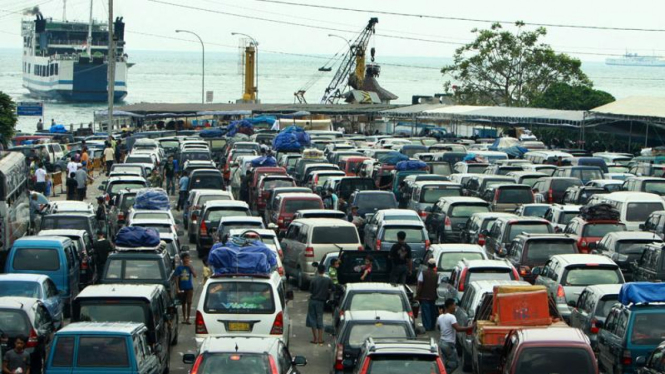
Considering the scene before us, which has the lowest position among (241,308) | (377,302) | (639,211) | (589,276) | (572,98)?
(241,308)

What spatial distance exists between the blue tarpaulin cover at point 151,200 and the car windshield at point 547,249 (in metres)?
10.4

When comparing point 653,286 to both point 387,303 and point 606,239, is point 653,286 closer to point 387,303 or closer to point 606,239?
point 387,303

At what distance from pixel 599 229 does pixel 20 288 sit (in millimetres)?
12332

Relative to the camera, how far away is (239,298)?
60.6 feet

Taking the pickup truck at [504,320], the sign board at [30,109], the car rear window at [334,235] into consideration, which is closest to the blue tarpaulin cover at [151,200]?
the car rear window at [334,235]

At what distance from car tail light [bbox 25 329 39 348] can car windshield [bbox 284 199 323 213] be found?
14634mm

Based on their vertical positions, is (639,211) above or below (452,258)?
above

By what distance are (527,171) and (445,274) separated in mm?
16881

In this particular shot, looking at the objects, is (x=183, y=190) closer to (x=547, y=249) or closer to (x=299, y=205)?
(x=299, y=205)

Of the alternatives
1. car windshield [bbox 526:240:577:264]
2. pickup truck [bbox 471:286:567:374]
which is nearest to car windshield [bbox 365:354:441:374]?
pickup truck [bbox 471:286:567:374]

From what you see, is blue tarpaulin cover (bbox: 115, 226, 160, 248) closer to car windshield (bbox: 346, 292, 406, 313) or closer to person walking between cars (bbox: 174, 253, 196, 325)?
person walking between cars (bbox: 174, 253, 196, 325)

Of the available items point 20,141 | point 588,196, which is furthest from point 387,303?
point 20,141

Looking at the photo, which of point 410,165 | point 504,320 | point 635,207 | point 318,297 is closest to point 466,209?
point 635,207

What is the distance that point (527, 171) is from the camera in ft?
131
